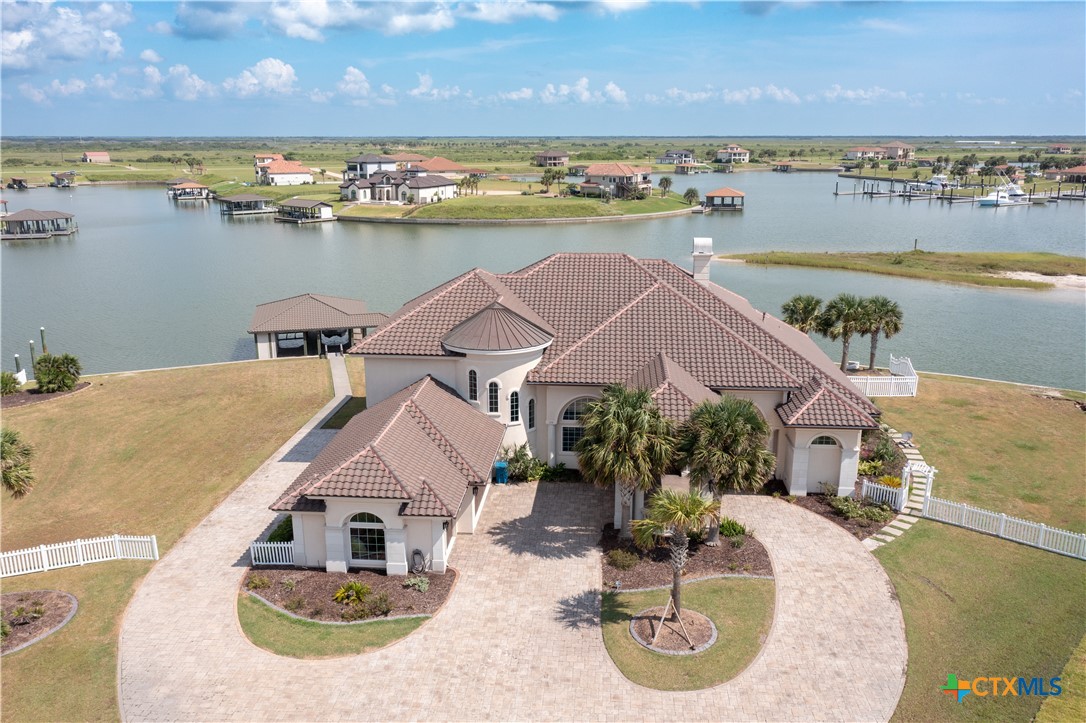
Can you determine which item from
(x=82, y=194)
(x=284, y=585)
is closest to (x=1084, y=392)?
(x=284, y=585)

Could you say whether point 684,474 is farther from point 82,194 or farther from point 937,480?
point 82,194

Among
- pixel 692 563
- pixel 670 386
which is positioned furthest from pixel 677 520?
pixel 670 386

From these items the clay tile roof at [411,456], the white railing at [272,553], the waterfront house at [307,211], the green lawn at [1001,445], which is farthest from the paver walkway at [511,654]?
the waterfront house at [307,211]

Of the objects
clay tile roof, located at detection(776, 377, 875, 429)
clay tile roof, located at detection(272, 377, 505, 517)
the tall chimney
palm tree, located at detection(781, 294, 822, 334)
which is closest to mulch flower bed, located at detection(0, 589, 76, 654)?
clay tile roof, located at detection(272, 377, 505, 517)

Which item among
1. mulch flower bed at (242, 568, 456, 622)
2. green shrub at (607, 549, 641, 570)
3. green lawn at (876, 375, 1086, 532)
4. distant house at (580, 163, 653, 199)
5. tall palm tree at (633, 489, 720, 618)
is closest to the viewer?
tall palm tree at (633, 489, 720, 618)

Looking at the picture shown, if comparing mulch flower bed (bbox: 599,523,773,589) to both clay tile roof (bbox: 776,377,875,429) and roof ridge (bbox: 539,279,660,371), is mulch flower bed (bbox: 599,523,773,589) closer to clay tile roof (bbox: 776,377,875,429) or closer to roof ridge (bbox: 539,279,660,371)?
clay tile roof (bbox: 776,377,875,429)

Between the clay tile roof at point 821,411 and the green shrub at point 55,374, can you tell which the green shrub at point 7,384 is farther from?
the clay tile roof at point 821,411

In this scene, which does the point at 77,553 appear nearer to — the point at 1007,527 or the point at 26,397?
the point at 26,397
